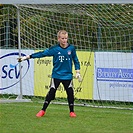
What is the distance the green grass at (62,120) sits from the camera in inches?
436

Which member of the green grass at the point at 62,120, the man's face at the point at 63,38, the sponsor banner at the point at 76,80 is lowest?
the green grass at the point at 62,120

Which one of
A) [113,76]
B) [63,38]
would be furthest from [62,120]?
[113,76]

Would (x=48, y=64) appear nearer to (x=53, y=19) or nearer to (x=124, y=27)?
(x=53, y=19)

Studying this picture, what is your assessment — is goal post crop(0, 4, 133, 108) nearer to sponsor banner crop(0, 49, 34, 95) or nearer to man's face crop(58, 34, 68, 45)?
sponsor banner crop(0, 49, 34, 95)

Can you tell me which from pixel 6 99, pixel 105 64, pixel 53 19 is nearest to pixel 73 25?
pixel 53 19

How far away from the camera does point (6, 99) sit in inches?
655

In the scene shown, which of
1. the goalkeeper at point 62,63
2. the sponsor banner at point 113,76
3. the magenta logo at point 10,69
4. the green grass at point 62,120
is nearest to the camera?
the green grass at point 62,120

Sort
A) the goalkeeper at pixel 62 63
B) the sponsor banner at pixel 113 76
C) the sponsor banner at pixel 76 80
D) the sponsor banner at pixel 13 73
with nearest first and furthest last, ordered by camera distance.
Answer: the goalkeeper at pixel 62 63
the sponsor banner at pixel 113 76
the sponsor banner at pixel 76 80
the sponsor banner at pixel 13 73

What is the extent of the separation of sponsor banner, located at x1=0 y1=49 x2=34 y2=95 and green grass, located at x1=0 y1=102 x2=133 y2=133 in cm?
202

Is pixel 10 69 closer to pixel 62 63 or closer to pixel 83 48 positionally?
pixel 83 48

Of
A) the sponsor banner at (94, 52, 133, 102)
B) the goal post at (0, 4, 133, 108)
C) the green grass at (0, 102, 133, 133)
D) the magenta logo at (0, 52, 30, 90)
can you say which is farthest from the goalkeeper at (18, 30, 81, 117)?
the magenta logo at (0, 52, 30, 90)

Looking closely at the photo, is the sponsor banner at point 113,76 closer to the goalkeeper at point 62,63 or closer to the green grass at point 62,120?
the green grass at point 62,120

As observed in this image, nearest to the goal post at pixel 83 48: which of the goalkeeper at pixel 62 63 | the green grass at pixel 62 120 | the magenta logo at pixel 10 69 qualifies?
the magenta logo at pixel 10 69

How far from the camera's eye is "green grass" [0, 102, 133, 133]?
11.1m
